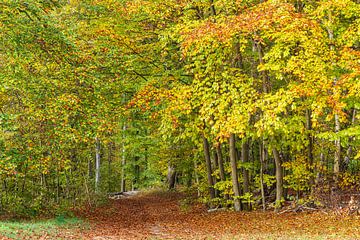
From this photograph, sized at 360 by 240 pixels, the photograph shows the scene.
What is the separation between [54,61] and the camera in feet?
42.2

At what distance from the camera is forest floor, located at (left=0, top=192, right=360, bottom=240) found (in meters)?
10.8

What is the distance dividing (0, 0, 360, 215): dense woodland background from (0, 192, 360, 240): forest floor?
113 centimetres

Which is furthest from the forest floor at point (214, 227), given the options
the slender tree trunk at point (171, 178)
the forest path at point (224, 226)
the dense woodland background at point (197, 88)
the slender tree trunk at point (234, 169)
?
the slender tree trunk at point (171, 178)

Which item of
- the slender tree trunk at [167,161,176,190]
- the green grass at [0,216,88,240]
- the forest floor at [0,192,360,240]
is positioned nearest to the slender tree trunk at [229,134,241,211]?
the forest floor at [0,192,360,240]

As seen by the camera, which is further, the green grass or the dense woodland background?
the dense woodland background

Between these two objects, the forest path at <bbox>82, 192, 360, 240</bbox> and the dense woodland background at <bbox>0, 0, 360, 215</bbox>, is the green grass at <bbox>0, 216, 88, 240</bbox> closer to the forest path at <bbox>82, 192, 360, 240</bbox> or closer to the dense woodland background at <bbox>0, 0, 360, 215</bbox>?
the forest path at <bbox>82, 192, 360, 240</bbox>

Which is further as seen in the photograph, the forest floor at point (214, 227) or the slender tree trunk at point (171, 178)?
the slender tree trunk at point (171, 178)

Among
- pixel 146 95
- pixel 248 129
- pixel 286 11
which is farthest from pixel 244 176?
pixel 286 11

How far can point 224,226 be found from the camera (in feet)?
45.3

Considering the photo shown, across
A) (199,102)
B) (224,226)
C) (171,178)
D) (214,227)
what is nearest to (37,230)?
(214,227)

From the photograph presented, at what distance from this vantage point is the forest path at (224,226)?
1103 centimetres

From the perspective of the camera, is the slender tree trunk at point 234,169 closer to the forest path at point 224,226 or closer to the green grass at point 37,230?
the forest path at point 224,226

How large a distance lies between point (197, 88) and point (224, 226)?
4.95 metres

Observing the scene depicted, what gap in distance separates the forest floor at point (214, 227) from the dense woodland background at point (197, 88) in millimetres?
1130
